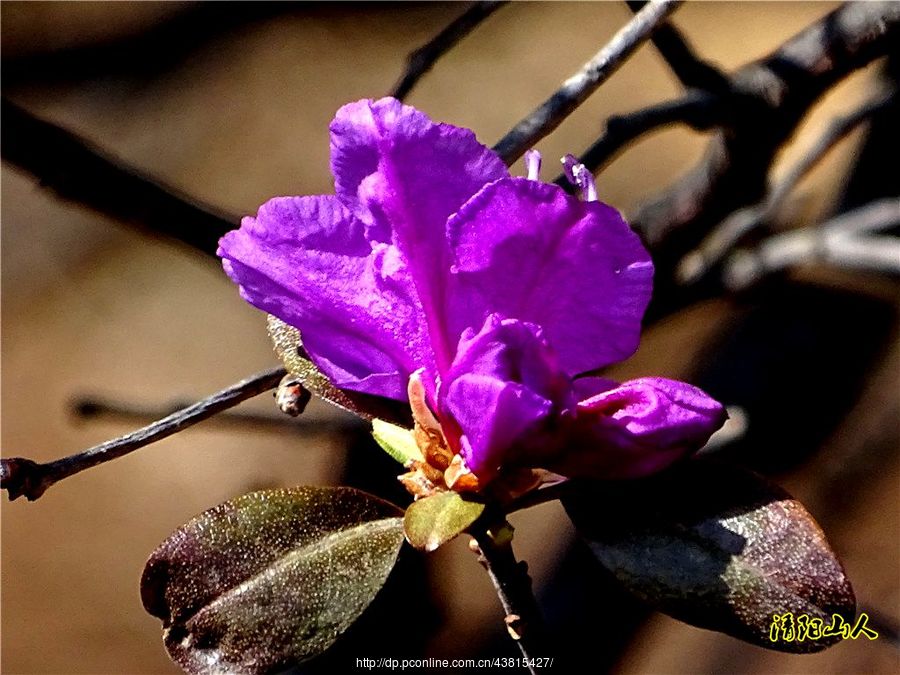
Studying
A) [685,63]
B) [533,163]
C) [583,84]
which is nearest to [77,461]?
[533,163]

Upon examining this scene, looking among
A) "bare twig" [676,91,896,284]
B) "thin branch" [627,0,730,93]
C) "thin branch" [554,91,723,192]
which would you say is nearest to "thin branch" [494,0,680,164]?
"thin branch" [554,91,723,192]

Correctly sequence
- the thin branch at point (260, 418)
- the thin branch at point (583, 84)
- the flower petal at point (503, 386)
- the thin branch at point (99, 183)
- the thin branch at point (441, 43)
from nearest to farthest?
the flower petal at point (503, 386) → the thin branch at point (583, 84) → the thin branch at point (441, 43) → the thin branch at point (99, 183) → the thin branch at point (260, 418)

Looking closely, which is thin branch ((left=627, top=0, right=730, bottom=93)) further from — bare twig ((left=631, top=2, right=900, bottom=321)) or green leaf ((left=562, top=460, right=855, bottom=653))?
green leaf ((left=562, top=460, right=855, bottom=653))

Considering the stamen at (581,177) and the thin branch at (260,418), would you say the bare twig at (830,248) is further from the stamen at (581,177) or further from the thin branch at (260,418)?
the stamen at (581,177)

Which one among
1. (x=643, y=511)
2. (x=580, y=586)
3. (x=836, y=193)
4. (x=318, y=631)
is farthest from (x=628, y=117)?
(x=836, y=193)

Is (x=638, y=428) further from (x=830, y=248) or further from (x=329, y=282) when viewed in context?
(x=830, y=248)

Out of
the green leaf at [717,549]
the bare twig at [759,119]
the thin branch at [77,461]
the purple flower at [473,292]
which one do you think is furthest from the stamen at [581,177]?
the bare twig at [759,119]
